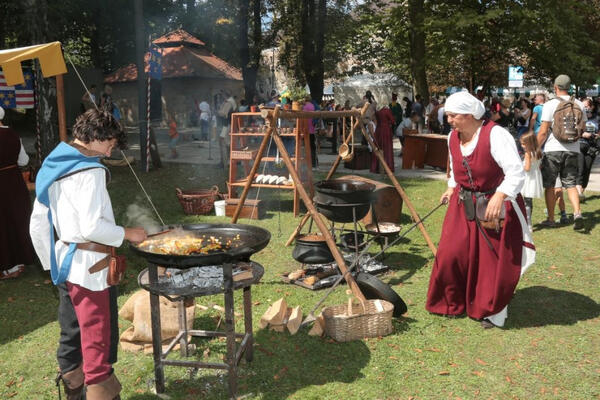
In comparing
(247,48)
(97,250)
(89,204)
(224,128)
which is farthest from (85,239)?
(247,48)

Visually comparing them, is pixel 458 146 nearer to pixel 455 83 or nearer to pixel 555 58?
pixel 555 58

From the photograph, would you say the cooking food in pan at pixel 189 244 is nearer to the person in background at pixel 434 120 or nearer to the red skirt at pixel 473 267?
the red skirt at pixel 473 267

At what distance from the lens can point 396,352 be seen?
173 inches

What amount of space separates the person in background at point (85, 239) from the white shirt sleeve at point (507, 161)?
296 cm

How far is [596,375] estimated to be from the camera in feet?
13.1

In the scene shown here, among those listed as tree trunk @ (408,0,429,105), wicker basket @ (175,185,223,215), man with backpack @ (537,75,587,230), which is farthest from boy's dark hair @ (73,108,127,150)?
tree trunk @ (408,0,429,105)

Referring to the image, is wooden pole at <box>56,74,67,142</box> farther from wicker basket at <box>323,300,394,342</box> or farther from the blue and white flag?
the blue and white flag

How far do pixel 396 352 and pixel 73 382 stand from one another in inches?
98.8

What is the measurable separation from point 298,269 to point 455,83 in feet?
112

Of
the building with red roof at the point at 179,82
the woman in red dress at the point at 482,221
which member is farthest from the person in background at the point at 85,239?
the building with red roof at the point at 179,82

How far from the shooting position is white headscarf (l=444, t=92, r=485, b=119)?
4.48 m

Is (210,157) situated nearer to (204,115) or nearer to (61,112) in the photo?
(204,115)

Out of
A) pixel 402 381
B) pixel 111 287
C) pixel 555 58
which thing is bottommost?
pixel 402 381

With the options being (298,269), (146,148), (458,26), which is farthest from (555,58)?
(298,269)
